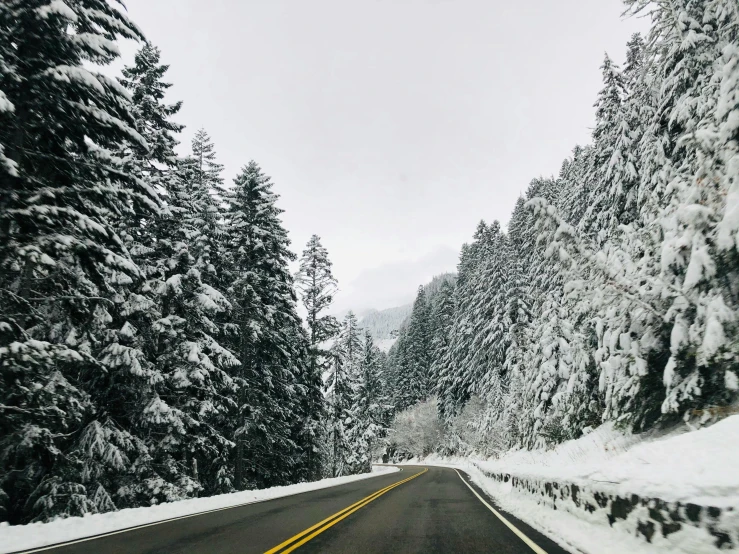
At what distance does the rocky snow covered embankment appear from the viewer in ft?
13.8

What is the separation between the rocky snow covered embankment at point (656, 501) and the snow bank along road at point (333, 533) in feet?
1.92

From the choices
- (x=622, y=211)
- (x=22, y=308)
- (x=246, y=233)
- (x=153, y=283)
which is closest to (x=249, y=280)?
(x=246, y=233)

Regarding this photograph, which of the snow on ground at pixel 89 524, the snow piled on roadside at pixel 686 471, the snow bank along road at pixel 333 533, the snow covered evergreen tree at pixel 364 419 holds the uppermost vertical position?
the snow covered evergreen tree at pixel 364 419

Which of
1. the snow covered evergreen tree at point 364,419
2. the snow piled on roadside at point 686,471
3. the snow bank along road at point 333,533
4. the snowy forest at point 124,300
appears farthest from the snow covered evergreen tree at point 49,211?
the snow covered evergreen tree at point 364,419

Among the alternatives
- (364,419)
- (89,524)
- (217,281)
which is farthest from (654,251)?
(364,419)

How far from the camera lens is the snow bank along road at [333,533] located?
268 inches

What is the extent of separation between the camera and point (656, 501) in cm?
491

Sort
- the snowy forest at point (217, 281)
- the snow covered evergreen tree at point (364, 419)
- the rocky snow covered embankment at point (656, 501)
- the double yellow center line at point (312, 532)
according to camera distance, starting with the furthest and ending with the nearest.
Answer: the snow covered evergreen tree at point (364, 419), the snowy forest at point (217, 281), the double yellow center line at point (312, 532), the rocky snow covered embankment at point (656, 501)

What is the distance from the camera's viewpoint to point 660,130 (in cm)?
1639

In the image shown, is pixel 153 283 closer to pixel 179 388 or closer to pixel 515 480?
pixel 179 388

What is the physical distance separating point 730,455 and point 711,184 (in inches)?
215

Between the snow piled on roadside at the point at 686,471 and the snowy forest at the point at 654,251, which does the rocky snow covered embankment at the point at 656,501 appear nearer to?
the snow piled on roadside at the point at 686,471

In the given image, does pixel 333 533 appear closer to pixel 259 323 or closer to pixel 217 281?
pixel 259 323

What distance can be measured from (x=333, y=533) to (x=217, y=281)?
18.1 m
